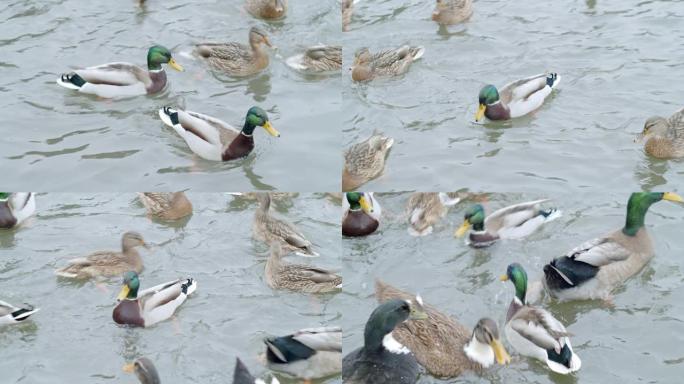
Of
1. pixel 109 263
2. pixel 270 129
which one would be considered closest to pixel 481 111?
pixel 270 129

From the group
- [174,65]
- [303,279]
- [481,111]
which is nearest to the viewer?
[303,279]

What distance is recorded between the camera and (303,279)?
8742mm

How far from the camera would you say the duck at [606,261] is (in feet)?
27.4

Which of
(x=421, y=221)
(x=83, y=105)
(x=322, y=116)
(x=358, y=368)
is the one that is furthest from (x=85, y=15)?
(x=358, y=368)

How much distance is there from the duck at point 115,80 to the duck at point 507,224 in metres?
3.47

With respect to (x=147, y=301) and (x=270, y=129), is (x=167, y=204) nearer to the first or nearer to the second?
(x=270, y=129)

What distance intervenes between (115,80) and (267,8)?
86.1 inches

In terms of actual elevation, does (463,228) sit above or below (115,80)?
below

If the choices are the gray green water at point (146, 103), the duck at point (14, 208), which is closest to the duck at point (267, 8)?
the gray green water at point (146, 103)

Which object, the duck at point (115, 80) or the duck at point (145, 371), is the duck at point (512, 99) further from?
the duck at point (145, 371)

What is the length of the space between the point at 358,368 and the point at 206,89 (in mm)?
4096

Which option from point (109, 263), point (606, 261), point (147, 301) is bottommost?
point (109, 263)

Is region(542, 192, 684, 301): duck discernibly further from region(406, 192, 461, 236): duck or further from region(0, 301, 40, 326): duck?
region(0, 301, 40, 326): duck

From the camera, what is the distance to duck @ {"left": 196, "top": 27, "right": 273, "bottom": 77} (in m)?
11.0
